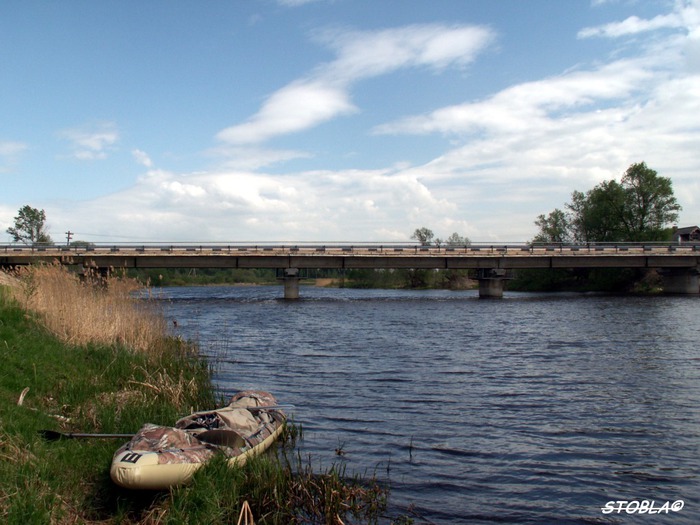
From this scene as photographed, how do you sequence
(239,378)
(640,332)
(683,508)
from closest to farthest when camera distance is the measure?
1. (683,508)
2. (239,378)
3. (640,332)

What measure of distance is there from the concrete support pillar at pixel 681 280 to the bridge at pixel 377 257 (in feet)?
0.36

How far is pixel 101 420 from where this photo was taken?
1055 cm

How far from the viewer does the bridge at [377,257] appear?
65.1 meters

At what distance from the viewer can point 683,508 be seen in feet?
29.3

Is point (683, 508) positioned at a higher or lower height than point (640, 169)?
lower

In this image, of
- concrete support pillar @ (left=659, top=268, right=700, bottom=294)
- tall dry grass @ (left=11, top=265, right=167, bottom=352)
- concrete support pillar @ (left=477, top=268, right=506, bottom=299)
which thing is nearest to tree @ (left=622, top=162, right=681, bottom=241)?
concrete support pillar @ (left=659, top=268, right=700, bottom=294)

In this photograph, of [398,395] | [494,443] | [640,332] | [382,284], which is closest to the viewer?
[494,443]

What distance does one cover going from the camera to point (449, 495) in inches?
371

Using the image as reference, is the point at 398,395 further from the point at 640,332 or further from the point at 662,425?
the point at 640,332

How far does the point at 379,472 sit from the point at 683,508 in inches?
190

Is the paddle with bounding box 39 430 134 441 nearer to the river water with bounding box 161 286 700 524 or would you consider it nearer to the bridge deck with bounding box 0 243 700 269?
the river water with bounding box 161 286 700 524

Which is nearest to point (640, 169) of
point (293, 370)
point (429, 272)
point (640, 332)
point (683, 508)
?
point (429, 272)

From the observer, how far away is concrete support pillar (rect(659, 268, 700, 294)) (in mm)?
72812

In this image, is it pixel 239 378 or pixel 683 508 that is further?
pixel 239 378
